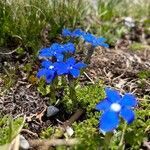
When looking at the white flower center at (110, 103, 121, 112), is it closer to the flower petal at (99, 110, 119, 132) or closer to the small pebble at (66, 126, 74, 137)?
the flower petal at (99, 110, 119, 132)

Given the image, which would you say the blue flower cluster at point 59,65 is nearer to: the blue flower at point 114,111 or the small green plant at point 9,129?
the small green plant at point 9,129

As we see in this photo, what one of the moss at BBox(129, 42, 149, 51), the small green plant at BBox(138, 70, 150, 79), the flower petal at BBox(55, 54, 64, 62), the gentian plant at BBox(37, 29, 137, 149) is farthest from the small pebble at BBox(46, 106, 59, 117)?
the moss at BBox(129, 42, 149, 51)

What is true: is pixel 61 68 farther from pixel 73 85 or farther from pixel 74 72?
pixel 73 85

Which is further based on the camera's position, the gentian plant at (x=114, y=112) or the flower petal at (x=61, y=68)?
the flower petal at (x=61, y=68)

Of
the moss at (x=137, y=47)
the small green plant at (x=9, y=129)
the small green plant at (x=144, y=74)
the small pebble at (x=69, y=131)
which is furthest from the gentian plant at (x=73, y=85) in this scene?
the moss at (x=137, y=47)

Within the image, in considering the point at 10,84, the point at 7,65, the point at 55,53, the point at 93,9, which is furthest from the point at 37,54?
the point at 93,9

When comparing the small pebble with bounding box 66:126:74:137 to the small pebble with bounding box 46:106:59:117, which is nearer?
the small pebble with bounding box 66:126:74:137

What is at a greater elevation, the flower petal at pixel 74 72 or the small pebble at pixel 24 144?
the flower petal at pixel 74 72

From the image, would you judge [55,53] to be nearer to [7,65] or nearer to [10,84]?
[10,84]

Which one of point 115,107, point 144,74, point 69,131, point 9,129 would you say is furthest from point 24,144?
point 144,74
